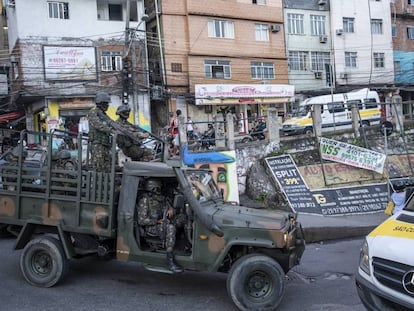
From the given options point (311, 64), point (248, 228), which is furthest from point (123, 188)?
point (311, 64)

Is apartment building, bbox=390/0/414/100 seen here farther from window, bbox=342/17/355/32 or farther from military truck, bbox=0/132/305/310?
military truck, bbox=0/132/305/310

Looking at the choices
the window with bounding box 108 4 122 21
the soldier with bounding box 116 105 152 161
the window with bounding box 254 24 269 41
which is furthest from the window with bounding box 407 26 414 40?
the soldier with bounding box 116 105 152 161

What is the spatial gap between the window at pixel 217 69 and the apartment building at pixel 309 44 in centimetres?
→ 536

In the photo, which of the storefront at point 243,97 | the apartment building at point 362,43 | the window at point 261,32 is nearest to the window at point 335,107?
the storefront at point 243,97

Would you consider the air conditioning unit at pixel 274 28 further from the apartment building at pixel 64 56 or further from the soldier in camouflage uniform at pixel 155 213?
the soldier in camouflage uniform at pixel 155 213

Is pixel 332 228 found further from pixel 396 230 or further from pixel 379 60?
pixel 379 60

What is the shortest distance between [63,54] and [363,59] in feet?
76.7

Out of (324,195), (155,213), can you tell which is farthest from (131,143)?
(324,195)

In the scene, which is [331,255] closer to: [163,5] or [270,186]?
[270,186]

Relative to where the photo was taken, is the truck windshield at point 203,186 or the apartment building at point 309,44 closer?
the truck windshield at point 203,186

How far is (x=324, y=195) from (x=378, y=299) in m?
9.61

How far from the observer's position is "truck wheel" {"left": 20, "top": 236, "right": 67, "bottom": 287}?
613 centimetres

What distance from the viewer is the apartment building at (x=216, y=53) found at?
29.3 m

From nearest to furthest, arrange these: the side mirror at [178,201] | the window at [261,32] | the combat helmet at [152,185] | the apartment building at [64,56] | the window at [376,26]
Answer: the side mirror at [178,201], the combat helmet at [152,185], the apartment building at [64,56], the window at [261,32], the window at [376,26]
